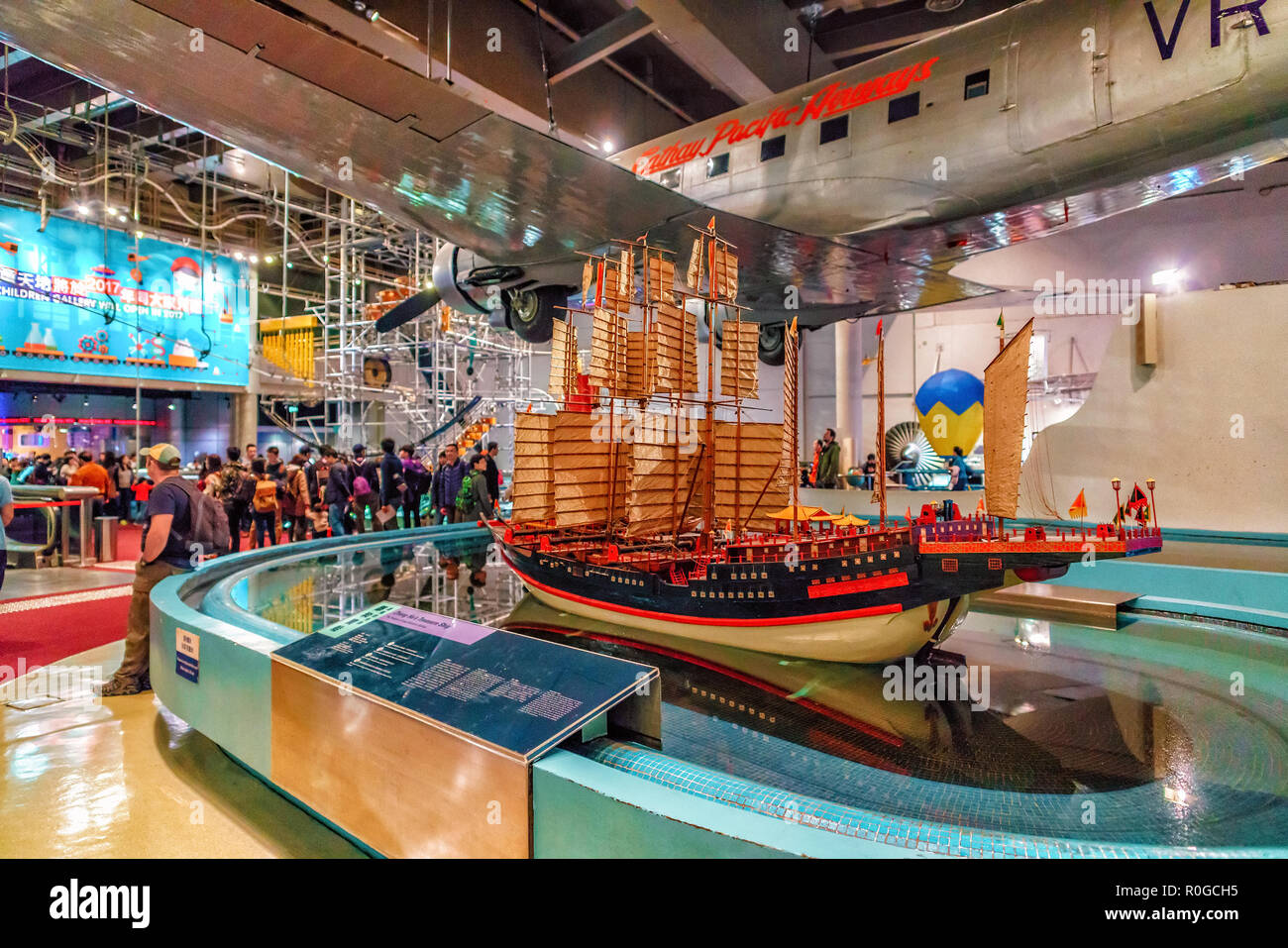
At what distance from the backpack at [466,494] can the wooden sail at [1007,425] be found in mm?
7384

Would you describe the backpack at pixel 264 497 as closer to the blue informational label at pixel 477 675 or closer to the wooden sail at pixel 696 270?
the wooden sail at pixel 696 270

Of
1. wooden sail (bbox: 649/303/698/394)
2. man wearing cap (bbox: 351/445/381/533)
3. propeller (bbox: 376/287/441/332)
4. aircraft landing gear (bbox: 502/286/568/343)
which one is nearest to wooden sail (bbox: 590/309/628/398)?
wooden sail (bbox: 649/303/698/394)

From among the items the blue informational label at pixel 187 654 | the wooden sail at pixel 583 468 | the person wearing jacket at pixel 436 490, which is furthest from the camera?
the person wearing jacket at pixel 436 490

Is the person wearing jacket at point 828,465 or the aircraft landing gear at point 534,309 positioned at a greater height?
the aircraft landing gear at point 534,309

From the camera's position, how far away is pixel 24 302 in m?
15.8

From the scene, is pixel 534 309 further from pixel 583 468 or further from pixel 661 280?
pixel 583 468

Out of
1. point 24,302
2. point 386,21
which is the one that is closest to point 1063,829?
point 386,21

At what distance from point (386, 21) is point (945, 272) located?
8352 mm

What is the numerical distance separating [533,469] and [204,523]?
330cm

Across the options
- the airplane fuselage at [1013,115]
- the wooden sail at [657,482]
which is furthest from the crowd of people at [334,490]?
the airplane fuselage at [1013,115]

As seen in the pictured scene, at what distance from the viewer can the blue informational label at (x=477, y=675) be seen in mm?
2244

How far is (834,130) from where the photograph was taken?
6.79 metres

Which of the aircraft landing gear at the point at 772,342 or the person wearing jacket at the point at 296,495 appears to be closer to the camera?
the person wearing jacket at the point at 296,495
